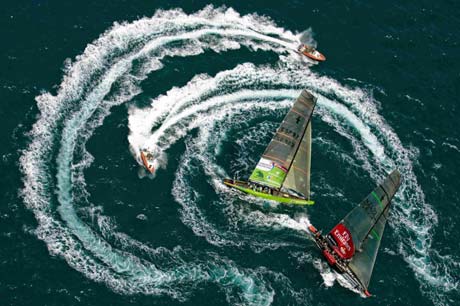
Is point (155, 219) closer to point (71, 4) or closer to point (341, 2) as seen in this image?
point (71, 4)

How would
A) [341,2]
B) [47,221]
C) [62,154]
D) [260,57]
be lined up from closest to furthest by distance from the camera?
[47,221], [62,154], [260,57], [341,2]

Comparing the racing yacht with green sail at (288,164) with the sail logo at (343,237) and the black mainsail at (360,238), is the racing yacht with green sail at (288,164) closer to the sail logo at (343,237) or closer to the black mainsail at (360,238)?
the sail logo at (343,237)

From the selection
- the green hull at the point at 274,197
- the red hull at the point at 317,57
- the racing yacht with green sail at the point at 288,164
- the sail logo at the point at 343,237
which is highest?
the red hull at the point at 317,57

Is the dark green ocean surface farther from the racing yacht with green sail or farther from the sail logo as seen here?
the sail logo

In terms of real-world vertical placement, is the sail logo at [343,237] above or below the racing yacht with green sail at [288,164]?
below

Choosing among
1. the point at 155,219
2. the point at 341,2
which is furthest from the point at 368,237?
the point at 341,2

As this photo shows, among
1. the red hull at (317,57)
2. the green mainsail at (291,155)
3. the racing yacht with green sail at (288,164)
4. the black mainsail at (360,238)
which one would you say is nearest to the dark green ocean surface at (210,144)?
the red hull at (317,57)

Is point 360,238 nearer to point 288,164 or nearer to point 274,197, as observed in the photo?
point 274,197
